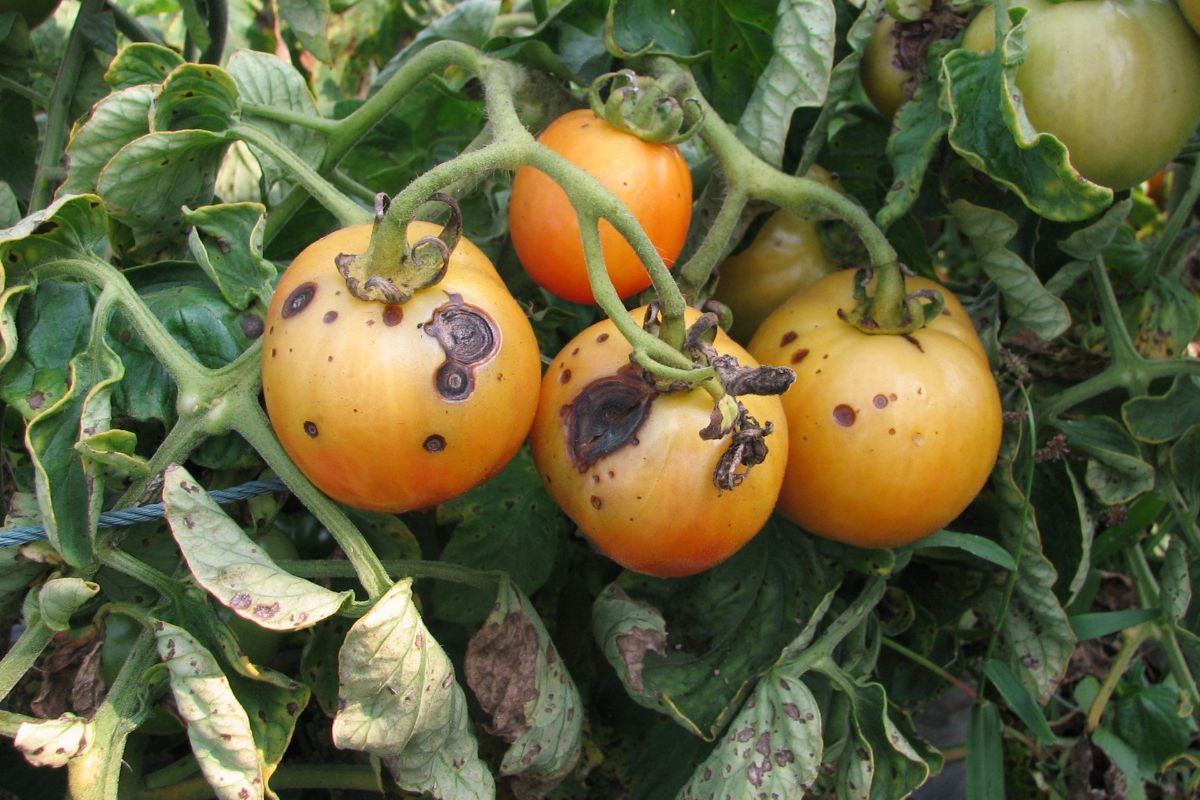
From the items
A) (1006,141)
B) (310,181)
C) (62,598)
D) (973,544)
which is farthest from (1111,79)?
(62,598)

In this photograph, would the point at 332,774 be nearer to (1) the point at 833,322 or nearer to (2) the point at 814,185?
(1) the point at 833,322

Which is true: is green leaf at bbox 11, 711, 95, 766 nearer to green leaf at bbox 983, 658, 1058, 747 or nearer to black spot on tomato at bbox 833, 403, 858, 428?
black spot on tomato at bbox 833, 403, 858, 428

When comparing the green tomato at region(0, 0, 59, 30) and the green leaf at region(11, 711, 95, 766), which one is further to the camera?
the green tomato at region(0, 0, 59, 30)

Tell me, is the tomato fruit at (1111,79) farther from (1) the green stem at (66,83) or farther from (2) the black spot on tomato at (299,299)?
(1) the green stem at (66,83)

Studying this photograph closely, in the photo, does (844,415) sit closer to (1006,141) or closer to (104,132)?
(1006,141)

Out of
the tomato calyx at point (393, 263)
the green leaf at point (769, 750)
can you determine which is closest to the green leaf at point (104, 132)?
the tomato calyx at point (393, 263)

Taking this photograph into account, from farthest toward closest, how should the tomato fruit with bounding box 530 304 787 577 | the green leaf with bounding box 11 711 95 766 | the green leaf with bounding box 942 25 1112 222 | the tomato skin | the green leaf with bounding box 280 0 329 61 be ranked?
the green leaf with bounding box 280 0 329 61, the tomato skin, the green leaf with bounding box 942 25 1112 222, the tomato fruit with bounding box 530 304 787 577, the green leaf with bounding box 11 711 95 766

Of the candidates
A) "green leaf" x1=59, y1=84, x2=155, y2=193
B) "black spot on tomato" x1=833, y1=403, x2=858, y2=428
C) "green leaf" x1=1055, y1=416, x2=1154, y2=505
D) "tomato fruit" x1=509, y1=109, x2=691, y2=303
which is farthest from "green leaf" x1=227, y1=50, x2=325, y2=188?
"green leaf" x1=1055, y1=416, x2=1154, y2=505
